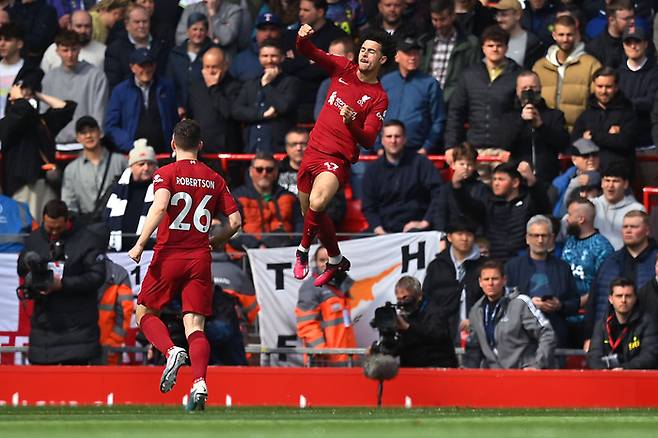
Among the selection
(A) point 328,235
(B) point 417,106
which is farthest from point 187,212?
(B) point 417,106

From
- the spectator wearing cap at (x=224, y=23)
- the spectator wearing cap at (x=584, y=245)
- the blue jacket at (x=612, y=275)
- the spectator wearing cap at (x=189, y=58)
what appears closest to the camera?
the blue jacket at (x=612, y=275)

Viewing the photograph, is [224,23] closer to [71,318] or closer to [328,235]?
[71,318]

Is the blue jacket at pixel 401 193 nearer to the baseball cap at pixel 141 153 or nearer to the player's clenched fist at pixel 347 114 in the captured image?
the baseball cap at pixel 141 153

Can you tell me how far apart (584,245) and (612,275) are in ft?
2.62

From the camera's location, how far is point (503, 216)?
17.4 metres

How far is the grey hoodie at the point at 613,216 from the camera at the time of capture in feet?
56.9

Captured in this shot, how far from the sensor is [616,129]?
18.1 m

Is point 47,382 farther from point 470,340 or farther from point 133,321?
point 470,340

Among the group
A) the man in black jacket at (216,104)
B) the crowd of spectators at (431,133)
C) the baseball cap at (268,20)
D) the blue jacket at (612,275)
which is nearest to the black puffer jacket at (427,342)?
the crowd of spectators at (431,133)

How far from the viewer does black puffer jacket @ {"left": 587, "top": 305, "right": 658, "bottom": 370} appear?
15570 millimetres

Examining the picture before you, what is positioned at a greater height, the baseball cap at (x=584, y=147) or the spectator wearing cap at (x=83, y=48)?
the spectator wearing cap at (x=83, y=48)

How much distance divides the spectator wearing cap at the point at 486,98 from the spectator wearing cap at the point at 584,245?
5.80ft

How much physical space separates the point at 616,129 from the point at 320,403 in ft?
15.1

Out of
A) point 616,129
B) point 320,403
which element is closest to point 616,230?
point 616,129
